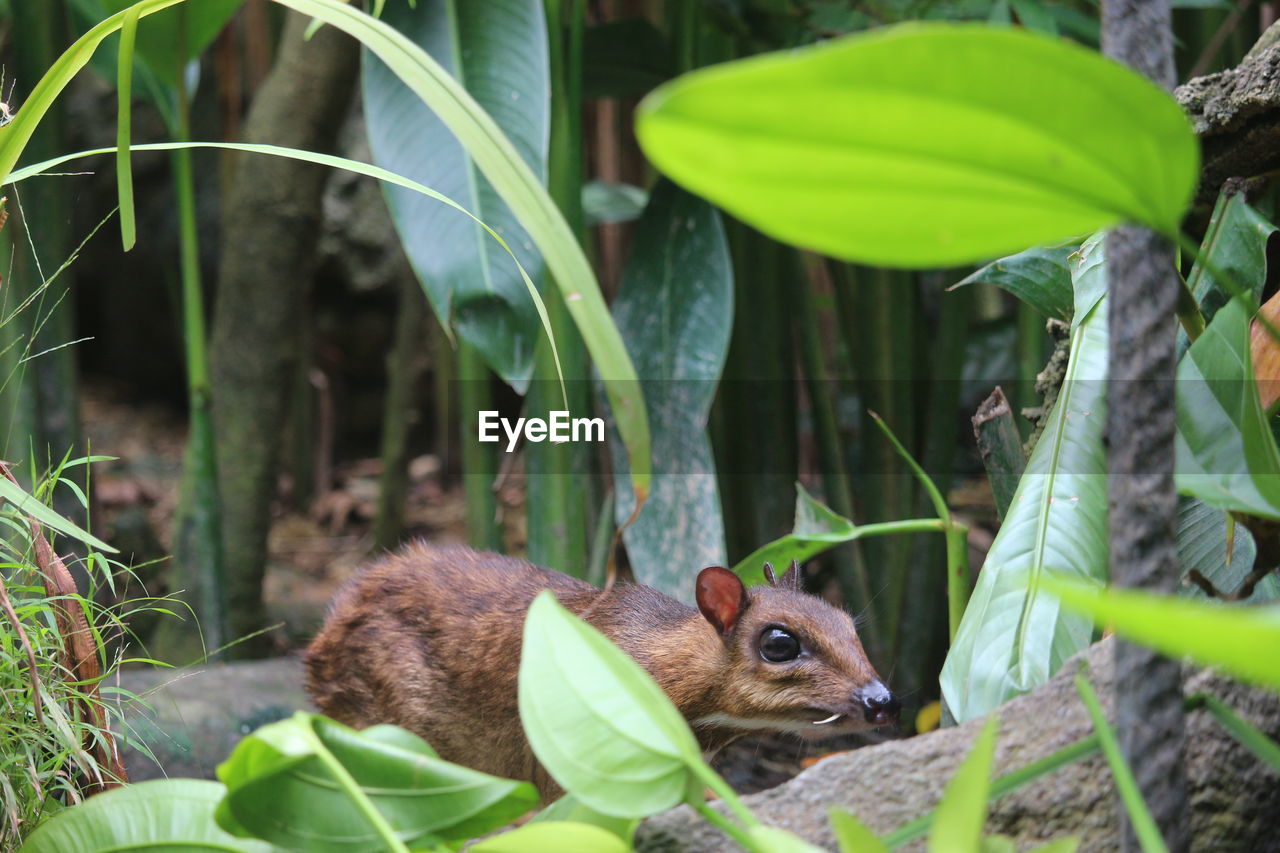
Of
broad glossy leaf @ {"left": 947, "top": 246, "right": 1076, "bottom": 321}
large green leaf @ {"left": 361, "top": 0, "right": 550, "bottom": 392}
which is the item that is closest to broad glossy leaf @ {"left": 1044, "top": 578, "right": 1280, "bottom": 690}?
broad glossy leaf @ {"left": 947, "top": 246, "right": 1076, "bottom": 321}

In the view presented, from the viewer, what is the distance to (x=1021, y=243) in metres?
0.68

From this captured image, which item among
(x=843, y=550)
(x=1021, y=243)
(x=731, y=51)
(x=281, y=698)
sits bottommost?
(x=281, y=698)

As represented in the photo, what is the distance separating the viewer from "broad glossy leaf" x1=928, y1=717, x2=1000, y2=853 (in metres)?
0.74

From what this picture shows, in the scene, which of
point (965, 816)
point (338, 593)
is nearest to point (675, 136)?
point (965, 816)

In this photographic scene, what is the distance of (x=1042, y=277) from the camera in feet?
5.98

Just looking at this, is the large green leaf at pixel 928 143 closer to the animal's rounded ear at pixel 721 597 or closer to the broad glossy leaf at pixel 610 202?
the animal's rounded ear at pixel 721 597

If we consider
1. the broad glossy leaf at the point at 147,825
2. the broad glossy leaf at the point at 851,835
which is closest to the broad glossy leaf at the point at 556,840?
the broad glossy leaf at the point at 851,835

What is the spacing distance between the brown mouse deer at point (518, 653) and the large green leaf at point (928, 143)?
1423 mm

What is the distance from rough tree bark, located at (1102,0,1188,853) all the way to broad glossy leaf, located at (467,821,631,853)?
1.18ft

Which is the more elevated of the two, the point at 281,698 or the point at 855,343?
the point at 855,343

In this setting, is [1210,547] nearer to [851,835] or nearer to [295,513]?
[851,835]

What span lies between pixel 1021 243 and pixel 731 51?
8.78ft

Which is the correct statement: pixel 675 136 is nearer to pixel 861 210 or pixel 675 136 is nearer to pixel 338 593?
pixel 861 210

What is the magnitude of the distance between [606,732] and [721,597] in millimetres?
1223
